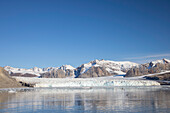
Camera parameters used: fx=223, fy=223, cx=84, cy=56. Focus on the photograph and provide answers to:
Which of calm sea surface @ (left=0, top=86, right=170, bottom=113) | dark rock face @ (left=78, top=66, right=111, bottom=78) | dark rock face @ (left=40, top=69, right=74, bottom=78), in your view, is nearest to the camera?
calm sea surface @ (left=0, top=86, right=170, bottom=113)

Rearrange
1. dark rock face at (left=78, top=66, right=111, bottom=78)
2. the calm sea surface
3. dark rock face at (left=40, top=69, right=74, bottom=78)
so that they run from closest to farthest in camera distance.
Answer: the calm sea surface < dark rock face at (left=78, top=66, right=111, bottom=78) < dark rock face at (left=40, top=69, right=74, bottom=78)

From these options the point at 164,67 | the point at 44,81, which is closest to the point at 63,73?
the point at 164,67

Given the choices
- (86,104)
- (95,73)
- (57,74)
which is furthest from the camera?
(57,74)

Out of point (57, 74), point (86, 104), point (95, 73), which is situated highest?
point (57, 74)

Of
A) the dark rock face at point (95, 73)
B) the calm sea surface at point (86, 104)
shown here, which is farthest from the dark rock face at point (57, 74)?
the calm sea surface at point (86, 104)

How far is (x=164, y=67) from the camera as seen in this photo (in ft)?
372

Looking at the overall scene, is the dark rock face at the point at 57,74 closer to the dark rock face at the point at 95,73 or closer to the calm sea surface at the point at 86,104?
the dark rock face at the point at 95,73

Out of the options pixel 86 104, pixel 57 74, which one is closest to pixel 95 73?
pixel 57 74

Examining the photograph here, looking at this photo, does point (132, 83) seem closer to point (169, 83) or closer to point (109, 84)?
point (109, 84)

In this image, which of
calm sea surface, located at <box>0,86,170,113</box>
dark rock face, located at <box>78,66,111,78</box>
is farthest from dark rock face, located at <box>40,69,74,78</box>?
calm sea surface, located at <box>0,86,170,113</box>

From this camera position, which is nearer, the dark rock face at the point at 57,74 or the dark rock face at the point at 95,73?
the dark rock face at the point at 95,73

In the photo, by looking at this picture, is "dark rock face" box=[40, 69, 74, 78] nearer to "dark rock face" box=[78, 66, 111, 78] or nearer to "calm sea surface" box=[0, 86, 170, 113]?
"dark rock face" box=[78, 66, 111, 78]

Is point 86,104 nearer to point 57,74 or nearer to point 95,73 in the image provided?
point 95,73

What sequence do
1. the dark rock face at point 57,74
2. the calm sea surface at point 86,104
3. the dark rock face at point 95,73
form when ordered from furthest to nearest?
the dark rock face at point 57,74 → the dark rock face at point 95,73 → the calm sea surface at point 86,104
